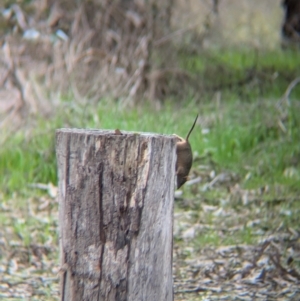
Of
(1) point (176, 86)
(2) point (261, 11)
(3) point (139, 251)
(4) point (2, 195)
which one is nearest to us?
(3) point (139, 251)

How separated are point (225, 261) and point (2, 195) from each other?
2.27m

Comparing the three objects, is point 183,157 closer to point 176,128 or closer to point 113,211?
point 113,211

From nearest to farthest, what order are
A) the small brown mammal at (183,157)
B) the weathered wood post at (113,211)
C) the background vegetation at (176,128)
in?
the weathered wood post at (113,211) < the small brown mammal at (183,157) < the background vegetation at (176,128)

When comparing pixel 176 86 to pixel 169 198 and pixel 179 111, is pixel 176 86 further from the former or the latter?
pixel 169 198

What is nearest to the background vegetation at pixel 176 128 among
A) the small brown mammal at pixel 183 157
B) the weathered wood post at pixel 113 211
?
the small brown mammal at pixel 183 157

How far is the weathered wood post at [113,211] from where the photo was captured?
10.2 feet

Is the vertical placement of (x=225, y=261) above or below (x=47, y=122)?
below

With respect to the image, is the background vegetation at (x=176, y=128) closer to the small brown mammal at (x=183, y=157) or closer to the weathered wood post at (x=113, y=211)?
the small brown mammal at (x=183, y=157)

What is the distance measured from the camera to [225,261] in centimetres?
511

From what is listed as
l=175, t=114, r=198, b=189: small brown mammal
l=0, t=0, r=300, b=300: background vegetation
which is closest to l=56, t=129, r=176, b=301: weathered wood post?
l=175, t=114, r=198, b=189: small brown mammal

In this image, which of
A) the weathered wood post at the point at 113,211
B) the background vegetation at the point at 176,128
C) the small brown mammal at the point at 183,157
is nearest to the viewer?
the weathered wood post at the point at 113,211

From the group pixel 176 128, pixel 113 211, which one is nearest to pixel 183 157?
pixel 113 211

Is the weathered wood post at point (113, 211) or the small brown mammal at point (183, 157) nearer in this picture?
the weathered wood post at point (113, 211)

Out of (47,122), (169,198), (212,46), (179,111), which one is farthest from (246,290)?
(212,46)
